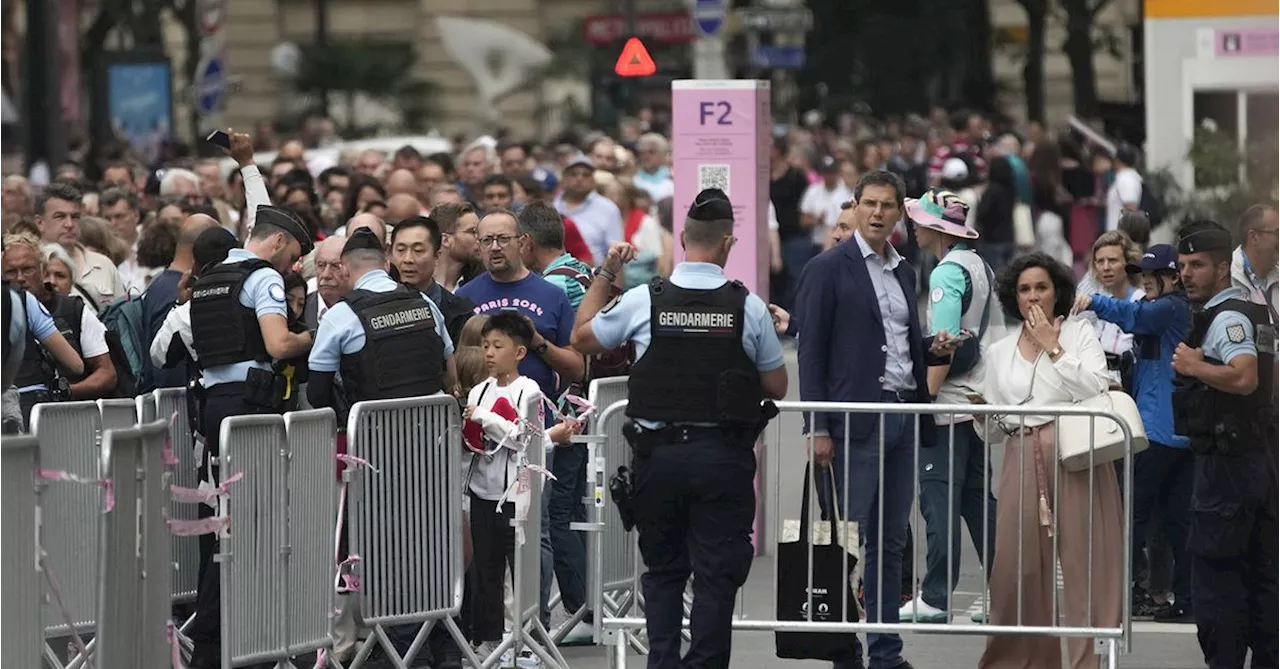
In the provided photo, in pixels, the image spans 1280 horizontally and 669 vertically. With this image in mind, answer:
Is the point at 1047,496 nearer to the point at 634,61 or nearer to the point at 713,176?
the point at 713,176

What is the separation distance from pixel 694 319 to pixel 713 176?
4.23 m

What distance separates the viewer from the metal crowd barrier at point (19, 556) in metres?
6.96

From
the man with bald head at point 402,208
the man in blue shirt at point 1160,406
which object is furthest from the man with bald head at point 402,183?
the man in blue shirt at point 1160,406

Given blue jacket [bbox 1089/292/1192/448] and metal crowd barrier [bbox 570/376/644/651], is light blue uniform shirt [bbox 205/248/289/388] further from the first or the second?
blue jacket [bbox 1089/292/1192/448]

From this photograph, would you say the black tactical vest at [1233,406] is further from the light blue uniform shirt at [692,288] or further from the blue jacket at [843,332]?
the light blue uniform shirt at [692,288]

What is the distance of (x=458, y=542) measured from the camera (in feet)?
31.3

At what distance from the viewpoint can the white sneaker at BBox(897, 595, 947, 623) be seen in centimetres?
951

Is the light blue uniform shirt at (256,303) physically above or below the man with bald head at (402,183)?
below

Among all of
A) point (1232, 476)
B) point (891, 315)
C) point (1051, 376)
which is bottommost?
point (1232, 476)

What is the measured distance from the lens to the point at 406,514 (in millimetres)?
9281

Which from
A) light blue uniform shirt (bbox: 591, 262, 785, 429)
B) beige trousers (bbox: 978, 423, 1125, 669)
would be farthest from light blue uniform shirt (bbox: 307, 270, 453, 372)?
beige trousers (bbox: 978, 423, 1125, 669)

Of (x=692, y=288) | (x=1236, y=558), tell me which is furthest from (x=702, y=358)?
(x=1236, y=558)

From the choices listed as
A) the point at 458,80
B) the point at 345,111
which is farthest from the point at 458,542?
the point at 458,80

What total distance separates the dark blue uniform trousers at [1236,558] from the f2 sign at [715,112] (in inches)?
156
